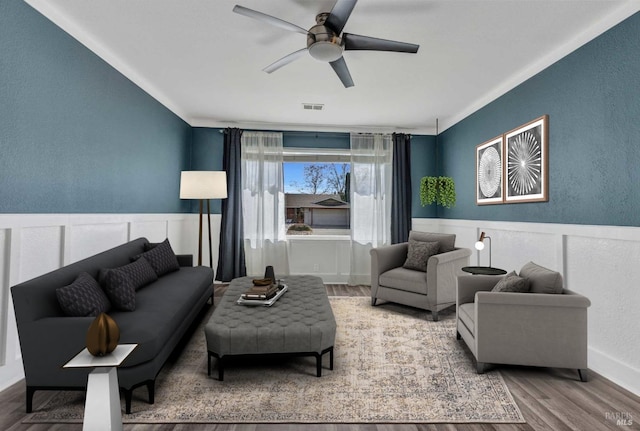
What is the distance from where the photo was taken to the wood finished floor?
5.81 feet

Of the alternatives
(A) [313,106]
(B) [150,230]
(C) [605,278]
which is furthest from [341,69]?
(B) [150,230]

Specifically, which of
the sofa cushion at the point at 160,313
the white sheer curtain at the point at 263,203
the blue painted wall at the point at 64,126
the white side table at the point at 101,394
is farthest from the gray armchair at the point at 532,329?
the white sheer curtain at the point at 263,203

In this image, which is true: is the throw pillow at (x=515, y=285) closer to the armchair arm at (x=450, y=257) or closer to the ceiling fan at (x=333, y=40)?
the armchair arm at (x=450, y=257)

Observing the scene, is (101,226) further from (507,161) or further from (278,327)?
(507,161)

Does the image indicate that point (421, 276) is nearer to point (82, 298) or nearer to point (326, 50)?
point (326, 50)

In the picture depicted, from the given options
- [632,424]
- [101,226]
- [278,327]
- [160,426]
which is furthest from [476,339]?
[101,226]

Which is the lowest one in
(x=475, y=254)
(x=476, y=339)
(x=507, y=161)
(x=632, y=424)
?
(x=632, y=424)

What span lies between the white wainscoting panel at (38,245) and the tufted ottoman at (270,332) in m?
1.28

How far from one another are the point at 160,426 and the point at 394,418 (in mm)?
1264

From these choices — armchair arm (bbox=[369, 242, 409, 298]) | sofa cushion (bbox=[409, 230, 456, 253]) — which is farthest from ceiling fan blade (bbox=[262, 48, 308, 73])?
sofa cushion (bbox=[409, 230, 456, 253])

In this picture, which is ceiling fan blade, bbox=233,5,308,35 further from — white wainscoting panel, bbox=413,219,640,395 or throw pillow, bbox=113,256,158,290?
white wainscoting panel, bbox=413,219,640,395

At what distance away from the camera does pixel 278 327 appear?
7.31 ft

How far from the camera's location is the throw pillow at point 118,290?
2285 mm

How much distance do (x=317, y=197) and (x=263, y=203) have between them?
959mm
